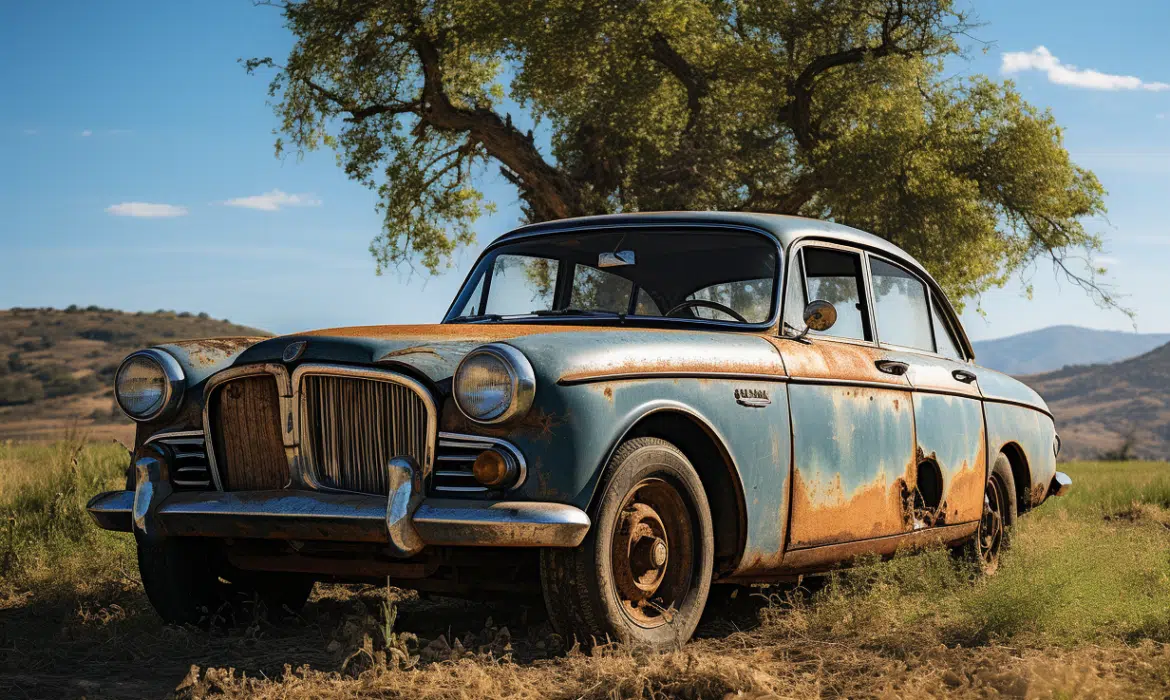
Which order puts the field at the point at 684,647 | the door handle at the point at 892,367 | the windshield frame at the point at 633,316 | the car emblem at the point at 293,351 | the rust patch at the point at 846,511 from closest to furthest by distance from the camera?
1. the field at the point at 684,647
2. the car emblem at the point at 293,351
3. the rust patch at the point at 846,511
4. the windshield frame at the point at 633,316
5. the door handle at the point at 892,367

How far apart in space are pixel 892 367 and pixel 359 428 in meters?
2.70

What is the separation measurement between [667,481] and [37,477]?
683 cm

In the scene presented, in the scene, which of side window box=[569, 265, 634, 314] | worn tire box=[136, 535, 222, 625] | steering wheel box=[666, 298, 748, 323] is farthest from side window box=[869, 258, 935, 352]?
worn tire box=[136, 535, 222, 625]

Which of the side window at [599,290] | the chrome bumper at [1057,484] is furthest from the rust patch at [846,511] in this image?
the chrome bumper at [1057,484]

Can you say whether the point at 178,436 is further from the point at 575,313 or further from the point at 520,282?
the point at 520,282

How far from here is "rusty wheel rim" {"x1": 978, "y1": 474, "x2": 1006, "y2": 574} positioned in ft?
21.7

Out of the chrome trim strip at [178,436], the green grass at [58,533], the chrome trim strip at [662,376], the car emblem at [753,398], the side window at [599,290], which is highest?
the side window at [599,290]

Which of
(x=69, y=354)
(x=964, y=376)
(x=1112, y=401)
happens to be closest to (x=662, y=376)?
(x=964, y=376)

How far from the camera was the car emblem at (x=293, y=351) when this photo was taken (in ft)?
13.5

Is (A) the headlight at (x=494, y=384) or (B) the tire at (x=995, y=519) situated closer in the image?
(A) the headlight at (x=494, y=384)

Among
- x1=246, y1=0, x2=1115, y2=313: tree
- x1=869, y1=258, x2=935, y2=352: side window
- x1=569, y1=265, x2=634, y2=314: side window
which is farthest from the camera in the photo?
x1=246, y1=0, x2=1115, y2=313: tree

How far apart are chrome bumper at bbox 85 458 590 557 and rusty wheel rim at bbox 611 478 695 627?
0.35 m

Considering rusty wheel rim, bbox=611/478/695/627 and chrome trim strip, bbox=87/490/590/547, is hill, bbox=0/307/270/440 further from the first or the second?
rusty wheel rim, bbox=611/478/695/627

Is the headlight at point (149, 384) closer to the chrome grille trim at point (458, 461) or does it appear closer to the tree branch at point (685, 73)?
the chrome grille trim at point (458, 461)
